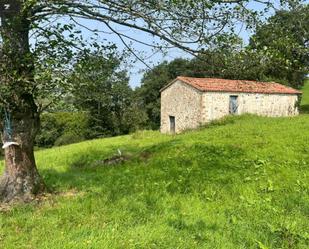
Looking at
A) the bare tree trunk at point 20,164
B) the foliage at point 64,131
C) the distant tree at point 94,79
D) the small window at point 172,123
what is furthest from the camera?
the foliage at point 64,131

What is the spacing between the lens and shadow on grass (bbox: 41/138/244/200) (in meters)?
7.25

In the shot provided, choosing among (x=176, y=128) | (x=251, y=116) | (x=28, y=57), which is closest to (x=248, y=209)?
(x=28, y=57)

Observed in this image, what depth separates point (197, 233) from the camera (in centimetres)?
475

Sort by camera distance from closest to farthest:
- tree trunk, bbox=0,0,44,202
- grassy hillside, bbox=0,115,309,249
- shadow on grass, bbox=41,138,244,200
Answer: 1. grassy hillside, bbox=0,115,309,249
2. tree trunk, bbox=0,0,44,202
3. shadow on grass, bbox=41,138,244,200

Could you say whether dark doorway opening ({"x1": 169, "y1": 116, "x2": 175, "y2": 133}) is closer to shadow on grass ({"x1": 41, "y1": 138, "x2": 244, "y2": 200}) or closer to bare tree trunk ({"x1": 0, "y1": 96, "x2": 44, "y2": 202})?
shadow on grass ({"x1": 41, "y1": 138, "x2": 244, "y2": 200})

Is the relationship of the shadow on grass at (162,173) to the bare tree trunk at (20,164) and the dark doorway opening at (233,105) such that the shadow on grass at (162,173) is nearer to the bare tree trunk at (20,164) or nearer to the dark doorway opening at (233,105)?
the bare tree trunk at (20,164)

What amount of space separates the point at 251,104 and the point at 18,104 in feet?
83.9

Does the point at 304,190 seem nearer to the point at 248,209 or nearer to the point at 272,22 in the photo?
the point at 248,209

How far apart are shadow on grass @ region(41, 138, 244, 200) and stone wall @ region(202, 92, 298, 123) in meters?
15.5

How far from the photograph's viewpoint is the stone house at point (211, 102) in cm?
2720

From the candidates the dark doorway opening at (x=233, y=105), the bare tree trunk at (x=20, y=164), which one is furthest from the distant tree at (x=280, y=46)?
the dark doorway opening at (x=233, y=105)

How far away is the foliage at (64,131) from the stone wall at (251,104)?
17.0 meters

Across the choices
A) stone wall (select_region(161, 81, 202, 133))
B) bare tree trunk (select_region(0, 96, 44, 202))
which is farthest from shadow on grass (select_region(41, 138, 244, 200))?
stone wall (select_region(161, 81, 202, 133))

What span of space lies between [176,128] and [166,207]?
24693 millimetres
